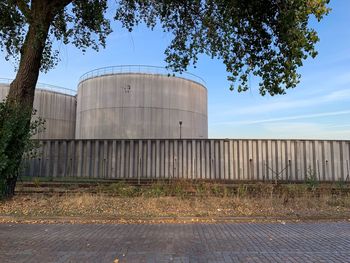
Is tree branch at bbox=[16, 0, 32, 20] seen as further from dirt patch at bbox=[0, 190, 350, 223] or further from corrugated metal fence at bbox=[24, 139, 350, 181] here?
corrugated metal fence at bbox=[24, 139, 350, 181]

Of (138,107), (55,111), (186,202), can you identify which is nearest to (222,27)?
(186,202)

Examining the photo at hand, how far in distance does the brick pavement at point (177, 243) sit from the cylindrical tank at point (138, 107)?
2263 centimetres

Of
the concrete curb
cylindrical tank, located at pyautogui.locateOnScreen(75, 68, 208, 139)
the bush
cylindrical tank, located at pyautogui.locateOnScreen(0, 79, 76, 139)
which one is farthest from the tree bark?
cylindrical tank, located at pyautogui.locateOnScreen(0, 79, 76, 139)

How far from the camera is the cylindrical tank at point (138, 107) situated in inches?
1239

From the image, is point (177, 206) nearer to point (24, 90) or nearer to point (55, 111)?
point (24, 90)

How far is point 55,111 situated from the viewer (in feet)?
131

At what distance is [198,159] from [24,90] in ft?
41.6

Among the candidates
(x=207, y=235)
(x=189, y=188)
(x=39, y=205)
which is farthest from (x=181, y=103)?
(x=207, y=235)

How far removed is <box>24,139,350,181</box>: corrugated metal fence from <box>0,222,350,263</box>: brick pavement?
532 inches

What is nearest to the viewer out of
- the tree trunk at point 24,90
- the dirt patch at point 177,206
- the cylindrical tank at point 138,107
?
the dirt patch at point 177,206

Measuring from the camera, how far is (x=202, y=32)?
1332 cm

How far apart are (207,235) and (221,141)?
15.5 meters

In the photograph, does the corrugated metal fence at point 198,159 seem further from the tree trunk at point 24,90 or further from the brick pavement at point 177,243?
the brick pavement at point 177,243

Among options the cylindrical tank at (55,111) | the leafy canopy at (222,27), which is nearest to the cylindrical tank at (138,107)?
the cylindrical tank at (55,111)
